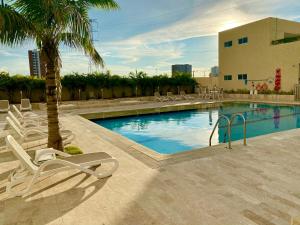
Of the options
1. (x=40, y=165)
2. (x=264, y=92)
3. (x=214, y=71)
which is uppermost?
(x=214, y=71)

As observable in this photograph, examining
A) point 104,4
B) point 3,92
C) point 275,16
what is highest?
point 275,16

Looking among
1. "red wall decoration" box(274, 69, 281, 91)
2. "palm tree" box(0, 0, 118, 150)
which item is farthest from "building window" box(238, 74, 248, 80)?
"palm tree" box(0, 0, 118, 150)

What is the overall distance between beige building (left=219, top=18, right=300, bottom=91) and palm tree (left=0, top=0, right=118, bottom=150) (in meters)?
20.3

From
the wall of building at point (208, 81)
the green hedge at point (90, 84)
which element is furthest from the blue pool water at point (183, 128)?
the wall of building at point (208, 81)

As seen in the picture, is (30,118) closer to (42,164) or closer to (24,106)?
(24,106)

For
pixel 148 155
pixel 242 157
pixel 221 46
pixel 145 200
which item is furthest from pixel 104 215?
pixel 221 46

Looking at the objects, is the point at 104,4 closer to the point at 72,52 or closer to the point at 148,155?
the point at 72,52

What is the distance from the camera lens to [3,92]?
1838 cm

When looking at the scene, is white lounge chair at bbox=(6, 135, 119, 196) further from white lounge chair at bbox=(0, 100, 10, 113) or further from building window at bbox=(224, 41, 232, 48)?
building window at bbox=(224, 41, 232, 48)

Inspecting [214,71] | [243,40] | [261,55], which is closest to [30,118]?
[261,55]

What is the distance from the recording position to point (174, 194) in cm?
360

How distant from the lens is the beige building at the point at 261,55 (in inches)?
808

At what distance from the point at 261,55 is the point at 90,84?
1723 centimetres

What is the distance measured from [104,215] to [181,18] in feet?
49.5
